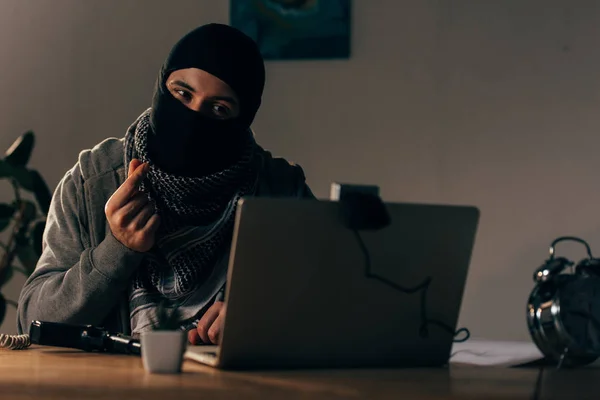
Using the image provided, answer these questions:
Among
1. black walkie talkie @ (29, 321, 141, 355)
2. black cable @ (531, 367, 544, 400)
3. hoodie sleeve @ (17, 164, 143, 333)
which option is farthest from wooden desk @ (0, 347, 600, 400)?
hoodie sleeve @ (17, 164, 143, 333)

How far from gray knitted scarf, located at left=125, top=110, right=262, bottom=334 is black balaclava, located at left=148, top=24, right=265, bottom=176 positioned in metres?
0.03

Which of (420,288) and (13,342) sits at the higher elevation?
(420,288)

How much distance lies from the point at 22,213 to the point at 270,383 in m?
2.17

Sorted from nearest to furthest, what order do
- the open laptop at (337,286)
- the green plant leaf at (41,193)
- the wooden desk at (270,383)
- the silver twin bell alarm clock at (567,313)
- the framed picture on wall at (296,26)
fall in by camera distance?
the wooden desk at (270,383), the open laptop at (337,286), the silver twin bell alarm clock at (567,313), the green plant leaf at (41,193), the framed picture on wall at (296,26)

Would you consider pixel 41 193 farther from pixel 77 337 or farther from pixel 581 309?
pixel 581 309

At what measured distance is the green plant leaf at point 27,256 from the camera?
2768 millimetres

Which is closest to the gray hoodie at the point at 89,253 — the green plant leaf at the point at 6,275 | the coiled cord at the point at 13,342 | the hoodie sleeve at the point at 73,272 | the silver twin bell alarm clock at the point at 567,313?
the hoodie sleeve at the point at 73,272

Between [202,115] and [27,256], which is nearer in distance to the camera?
[202,115]

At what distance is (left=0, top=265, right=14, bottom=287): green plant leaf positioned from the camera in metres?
2.78

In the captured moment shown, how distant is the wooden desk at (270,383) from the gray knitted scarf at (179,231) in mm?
628

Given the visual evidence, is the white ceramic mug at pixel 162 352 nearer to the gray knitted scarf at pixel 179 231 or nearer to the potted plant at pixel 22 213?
the gray knitted scarf at pixel 179 231

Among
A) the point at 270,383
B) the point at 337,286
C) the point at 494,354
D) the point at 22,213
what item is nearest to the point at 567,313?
the point at 494,354

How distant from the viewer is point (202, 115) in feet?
5.19

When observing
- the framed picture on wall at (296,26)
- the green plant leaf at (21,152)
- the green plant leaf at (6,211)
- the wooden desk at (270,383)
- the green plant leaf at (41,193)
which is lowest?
the wooden desk at (270,383)
